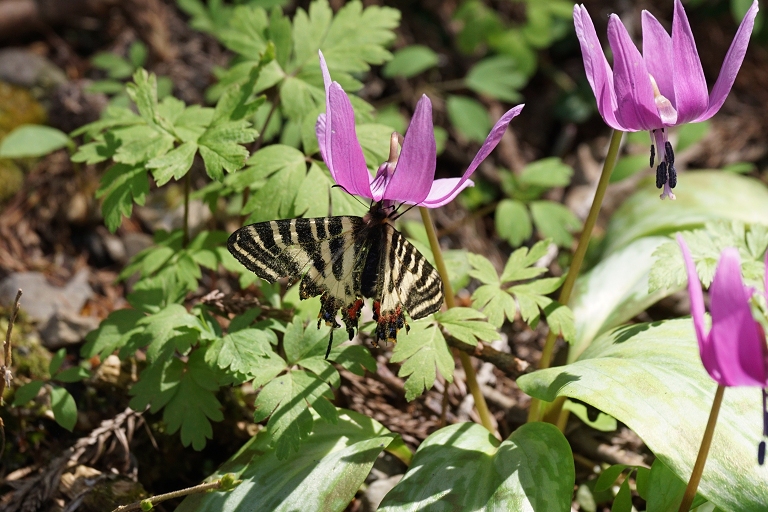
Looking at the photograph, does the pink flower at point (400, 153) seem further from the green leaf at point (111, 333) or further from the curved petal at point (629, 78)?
the green leaf at point (111, 333)

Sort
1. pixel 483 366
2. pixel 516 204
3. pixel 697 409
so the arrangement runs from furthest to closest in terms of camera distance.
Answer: pixel 516 204, pixel 483 366, pixel 697 409

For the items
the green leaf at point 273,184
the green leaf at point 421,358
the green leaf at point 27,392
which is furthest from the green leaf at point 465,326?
the green leaf at point 27,392

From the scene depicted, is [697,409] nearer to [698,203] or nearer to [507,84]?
[698,203]

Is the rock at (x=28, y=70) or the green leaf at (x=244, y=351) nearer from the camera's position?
the green leaf at (x=244, y=351)

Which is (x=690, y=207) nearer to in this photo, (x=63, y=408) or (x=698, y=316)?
(x=698, y=316)

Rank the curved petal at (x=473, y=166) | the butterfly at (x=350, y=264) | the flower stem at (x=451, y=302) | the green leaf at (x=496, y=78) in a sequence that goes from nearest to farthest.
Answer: the curved petal at (x=473, y=166) → the butterfly at (x=350, y=264) → the flower stem at (x=451, y=302) → the green leaf at (x=496, y=78)

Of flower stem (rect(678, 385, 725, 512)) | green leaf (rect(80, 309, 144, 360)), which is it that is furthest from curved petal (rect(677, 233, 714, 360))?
green leaf (rect(80, 309, 144, 360))

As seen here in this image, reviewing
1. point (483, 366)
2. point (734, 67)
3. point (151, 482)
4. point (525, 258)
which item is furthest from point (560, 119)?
point (151, 482)
